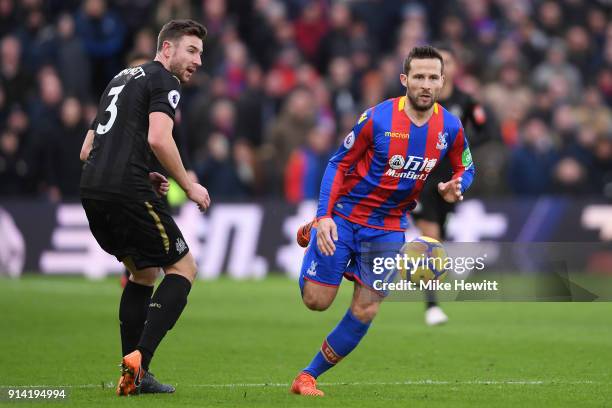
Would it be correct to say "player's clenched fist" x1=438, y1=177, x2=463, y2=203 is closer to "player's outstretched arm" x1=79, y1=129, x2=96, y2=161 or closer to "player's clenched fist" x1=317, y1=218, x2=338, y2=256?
"player's clenched fist" x1=317, y1=218, x2=338, y2=256

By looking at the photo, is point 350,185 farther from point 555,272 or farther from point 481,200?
point 481,200

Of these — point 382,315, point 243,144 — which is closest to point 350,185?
point 382,315

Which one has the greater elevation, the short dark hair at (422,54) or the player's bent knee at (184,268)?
the short dark hair at (422,54)

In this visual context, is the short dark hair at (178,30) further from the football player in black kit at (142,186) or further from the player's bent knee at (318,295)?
the player's bent knee at (318,295)

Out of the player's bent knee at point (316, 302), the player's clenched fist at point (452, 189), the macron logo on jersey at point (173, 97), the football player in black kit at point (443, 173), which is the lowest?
the player's bent knee at point (316, 302)

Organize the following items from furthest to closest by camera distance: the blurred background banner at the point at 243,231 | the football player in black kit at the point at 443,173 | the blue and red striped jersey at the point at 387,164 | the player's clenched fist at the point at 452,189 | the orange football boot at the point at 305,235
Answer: the blurred background banner at the point at 243,231 < the football player in black kit at the point at 443,173 < the orange football boot at the point at 305,235 < the blue and red striped jersey at the point at 387,164 < the player's clenched fist at the point at 452,189

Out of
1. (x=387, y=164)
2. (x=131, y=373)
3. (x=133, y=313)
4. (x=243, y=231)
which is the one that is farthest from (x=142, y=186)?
(x=243, y=231)

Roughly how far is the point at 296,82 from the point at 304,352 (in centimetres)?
1052

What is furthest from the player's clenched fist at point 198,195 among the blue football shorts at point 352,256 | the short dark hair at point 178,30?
the short dark hair at point 178,30

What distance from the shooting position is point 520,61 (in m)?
22.0

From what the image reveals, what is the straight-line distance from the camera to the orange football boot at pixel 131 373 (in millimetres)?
7598

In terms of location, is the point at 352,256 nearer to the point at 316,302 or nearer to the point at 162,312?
the point at 316,302

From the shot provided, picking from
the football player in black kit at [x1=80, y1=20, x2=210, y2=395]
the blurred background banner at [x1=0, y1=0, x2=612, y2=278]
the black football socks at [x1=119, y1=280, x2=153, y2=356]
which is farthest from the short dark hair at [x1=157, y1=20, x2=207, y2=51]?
the blurred background banner at [x1=0, y1=0, x2=612, y2=278]

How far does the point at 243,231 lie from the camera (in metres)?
18.0
